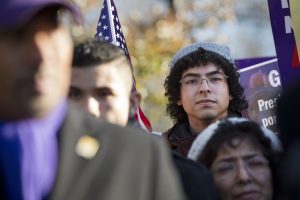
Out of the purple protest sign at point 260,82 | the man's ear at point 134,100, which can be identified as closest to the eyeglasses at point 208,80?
the man's ear at point 134,100

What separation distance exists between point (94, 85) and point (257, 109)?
225 centimetres

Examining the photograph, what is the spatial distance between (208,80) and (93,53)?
1012 mm

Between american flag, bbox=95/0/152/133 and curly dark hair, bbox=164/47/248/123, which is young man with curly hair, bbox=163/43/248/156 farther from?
american flag, bbox=95/0/152/133

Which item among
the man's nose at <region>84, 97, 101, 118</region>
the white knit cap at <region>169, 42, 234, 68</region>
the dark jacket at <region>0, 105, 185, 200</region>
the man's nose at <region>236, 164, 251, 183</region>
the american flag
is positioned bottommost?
the man's nose at <region>236, 164, 251, 183</region>

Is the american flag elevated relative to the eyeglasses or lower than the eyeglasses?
elevated

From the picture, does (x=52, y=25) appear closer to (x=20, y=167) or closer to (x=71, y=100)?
(x=20, y=167)

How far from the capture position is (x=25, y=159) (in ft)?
8.68

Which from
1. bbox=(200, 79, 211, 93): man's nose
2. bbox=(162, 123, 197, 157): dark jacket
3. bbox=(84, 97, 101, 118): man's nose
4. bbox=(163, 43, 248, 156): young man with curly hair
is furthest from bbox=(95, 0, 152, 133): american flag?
bbox=(84, 97, 101, 118): man's nose

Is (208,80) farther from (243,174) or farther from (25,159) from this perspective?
(25,159)

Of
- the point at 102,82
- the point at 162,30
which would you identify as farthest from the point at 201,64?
the point at 162,30

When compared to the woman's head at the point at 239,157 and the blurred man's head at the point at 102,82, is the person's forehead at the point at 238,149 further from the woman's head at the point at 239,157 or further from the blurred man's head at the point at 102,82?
the blurred man's head at the point at 102,82

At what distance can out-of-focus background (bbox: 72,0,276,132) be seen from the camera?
764 inches

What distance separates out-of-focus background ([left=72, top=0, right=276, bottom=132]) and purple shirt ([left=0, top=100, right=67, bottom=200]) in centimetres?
1502

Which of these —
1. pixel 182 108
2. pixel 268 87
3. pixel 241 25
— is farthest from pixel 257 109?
pixel 241 25
